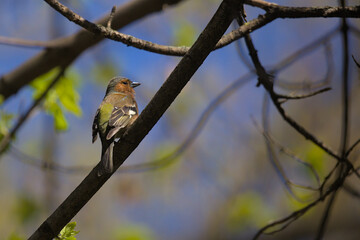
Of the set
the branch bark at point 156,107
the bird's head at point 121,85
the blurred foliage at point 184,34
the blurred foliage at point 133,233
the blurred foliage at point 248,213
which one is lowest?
the branch bark at point 156,107

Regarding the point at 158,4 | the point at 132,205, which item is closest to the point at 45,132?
the point at 158,4

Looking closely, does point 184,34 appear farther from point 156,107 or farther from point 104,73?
point 156,107

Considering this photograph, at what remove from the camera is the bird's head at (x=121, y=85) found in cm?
558

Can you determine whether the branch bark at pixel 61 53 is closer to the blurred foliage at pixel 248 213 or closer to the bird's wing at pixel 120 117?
the bird's wing at pixel 120 117

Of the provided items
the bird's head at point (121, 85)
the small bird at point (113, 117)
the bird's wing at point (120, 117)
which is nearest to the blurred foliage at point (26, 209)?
the bird's head at point (121, 85)

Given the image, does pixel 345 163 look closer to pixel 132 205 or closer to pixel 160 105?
pixel 160 105

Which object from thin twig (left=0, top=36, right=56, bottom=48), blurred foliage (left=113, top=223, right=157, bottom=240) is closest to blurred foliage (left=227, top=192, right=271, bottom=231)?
blurred foliage (left=113, top=223, right=157, bottom=240)

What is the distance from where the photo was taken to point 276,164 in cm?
393

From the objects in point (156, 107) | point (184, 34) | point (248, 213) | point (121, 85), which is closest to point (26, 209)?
point (121, 85)

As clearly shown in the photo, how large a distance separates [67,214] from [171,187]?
25.0 feet

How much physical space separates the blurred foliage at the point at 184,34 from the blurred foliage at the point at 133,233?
3442 millimetres

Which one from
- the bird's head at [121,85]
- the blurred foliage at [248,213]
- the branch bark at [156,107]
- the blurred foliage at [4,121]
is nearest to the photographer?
the branch bark at [156,107]

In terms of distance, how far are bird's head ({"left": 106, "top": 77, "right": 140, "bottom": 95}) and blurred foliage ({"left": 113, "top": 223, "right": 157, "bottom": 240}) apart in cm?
315

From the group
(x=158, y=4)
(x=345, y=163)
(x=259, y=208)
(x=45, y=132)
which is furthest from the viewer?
(x=259, y=208)
